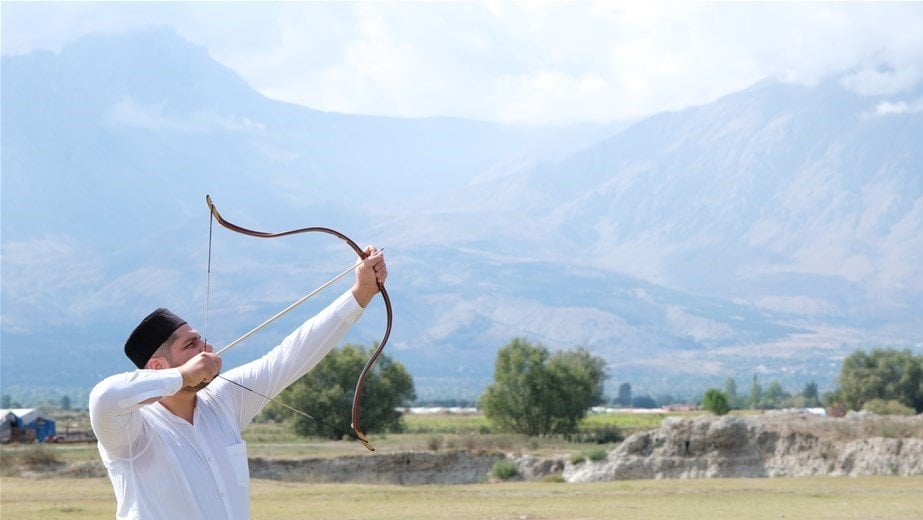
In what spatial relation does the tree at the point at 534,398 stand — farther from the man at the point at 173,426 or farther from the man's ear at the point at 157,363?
the man's ear at the point at 157,363

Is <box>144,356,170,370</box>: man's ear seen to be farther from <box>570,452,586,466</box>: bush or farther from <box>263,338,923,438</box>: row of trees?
<box>263,338,923,438</box>: row of trees

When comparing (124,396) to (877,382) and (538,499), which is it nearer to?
(538,499)

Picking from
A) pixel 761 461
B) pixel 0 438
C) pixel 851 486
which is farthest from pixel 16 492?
pixel 0 438

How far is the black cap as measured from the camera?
586cm

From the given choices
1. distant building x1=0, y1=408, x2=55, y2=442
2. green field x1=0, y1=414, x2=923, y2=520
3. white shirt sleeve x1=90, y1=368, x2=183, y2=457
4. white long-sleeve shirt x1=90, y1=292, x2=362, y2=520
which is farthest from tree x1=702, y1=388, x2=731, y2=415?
white shirt sleeve x1=90, y1=368, x2=183, y2=457

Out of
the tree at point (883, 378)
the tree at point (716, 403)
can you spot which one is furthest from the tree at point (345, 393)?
the tree at point (883, 378)

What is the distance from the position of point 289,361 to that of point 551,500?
77.4ft

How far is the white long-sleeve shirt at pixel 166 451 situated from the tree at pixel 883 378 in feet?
318

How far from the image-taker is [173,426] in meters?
5.78

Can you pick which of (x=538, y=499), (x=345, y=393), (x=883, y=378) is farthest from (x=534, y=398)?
(x=538, y=499)

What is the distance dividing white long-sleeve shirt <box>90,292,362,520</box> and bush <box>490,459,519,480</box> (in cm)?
4267

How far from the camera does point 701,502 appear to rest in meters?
28.6

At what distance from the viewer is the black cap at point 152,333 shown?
586cm

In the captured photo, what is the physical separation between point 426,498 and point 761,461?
1900cm
